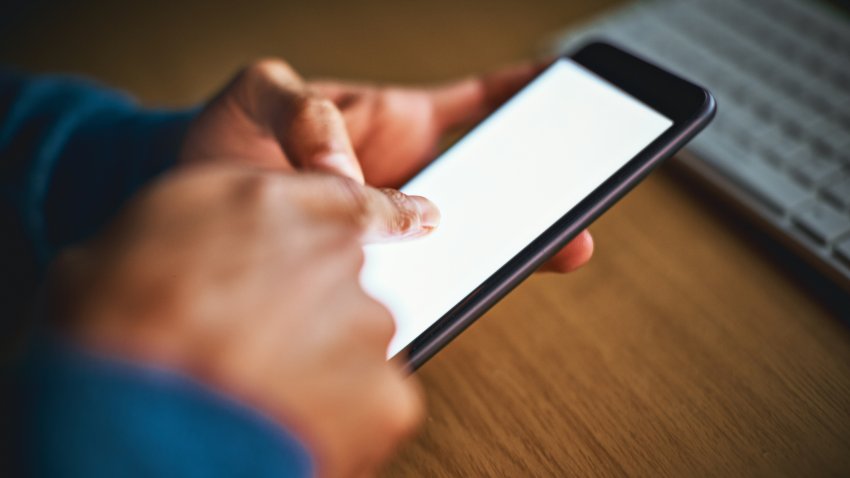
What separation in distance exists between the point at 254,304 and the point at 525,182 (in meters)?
0.21

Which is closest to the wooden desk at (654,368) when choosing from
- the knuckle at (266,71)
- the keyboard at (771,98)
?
the keyboard at (771,98)

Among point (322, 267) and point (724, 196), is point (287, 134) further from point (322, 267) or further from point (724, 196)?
point (724, 196)

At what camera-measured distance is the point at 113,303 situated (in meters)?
0.18

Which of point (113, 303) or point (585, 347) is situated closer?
point (113, 303)

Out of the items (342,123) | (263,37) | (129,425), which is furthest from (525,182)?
(263,37)

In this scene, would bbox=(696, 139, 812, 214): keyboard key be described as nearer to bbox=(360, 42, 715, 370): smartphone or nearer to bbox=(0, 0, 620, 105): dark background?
bbox=(360, 42, 715, 370): smartphone

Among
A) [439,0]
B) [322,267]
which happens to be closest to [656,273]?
[322,267]

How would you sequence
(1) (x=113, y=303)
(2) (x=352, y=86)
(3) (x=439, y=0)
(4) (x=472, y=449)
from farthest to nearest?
(3) (x=439, y=0) → (2) (x=352, y=86) → (4) (x=472, y=449) → (1) (x=113, y=303)

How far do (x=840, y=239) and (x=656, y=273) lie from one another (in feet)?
0.35

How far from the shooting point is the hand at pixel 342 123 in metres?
0.31

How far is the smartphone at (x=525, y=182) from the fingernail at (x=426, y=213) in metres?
0.03

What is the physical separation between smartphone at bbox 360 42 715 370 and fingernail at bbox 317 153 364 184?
0.18ft

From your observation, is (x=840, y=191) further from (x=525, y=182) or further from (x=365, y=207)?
(x=365, y=207)

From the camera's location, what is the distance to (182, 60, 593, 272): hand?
313 millimetres
